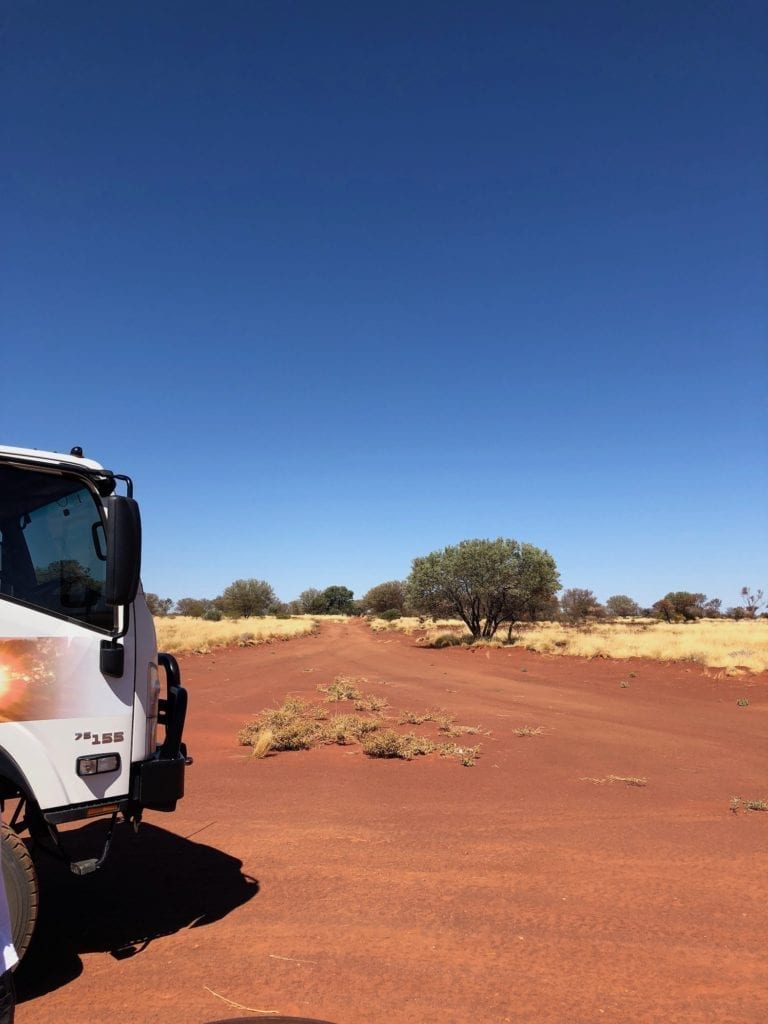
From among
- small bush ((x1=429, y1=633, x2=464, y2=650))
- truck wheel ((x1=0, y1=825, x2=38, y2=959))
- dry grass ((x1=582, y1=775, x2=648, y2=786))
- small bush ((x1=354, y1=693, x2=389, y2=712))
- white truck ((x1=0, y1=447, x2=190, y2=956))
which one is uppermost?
white truck ((x1=0, y1=447, x2=190, y2=956))

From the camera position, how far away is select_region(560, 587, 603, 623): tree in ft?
235

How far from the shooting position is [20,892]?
3361 mm

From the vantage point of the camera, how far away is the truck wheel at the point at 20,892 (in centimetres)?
334

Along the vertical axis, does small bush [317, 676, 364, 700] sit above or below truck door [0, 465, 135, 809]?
below

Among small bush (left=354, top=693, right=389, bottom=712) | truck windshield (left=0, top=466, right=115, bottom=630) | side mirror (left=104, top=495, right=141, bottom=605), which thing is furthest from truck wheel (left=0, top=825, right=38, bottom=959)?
small bush (left=354, top=693, right=389, bottom=712)

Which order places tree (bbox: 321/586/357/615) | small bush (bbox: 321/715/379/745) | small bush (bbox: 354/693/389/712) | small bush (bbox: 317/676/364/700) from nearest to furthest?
small bush (bbox: 321/715/379/745), small bush (bbox: 354/693/389/712), small bush (bbox: 317/676/364/700), tree (bbox: 321/586/357/615)

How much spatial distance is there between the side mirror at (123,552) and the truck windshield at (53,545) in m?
0.29

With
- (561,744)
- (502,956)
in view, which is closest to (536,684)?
(561,744)

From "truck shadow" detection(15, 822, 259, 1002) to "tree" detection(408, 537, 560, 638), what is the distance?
33.5 meters

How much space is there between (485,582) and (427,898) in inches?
1351

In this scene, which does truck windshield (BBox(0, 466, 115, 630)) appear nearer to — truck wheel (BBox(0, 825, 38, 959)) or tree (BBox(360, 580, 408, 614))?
truck wheel (BBox(0, 825, 38, 959))

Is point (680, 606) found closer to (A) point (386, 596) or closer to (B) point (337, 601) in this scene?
(A) point (386, 596)

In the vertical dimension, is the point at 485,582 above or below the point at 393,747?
above

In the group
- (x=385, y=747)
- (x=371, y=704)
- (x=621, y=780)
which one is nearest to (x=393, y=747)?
(x=385, y=747)
